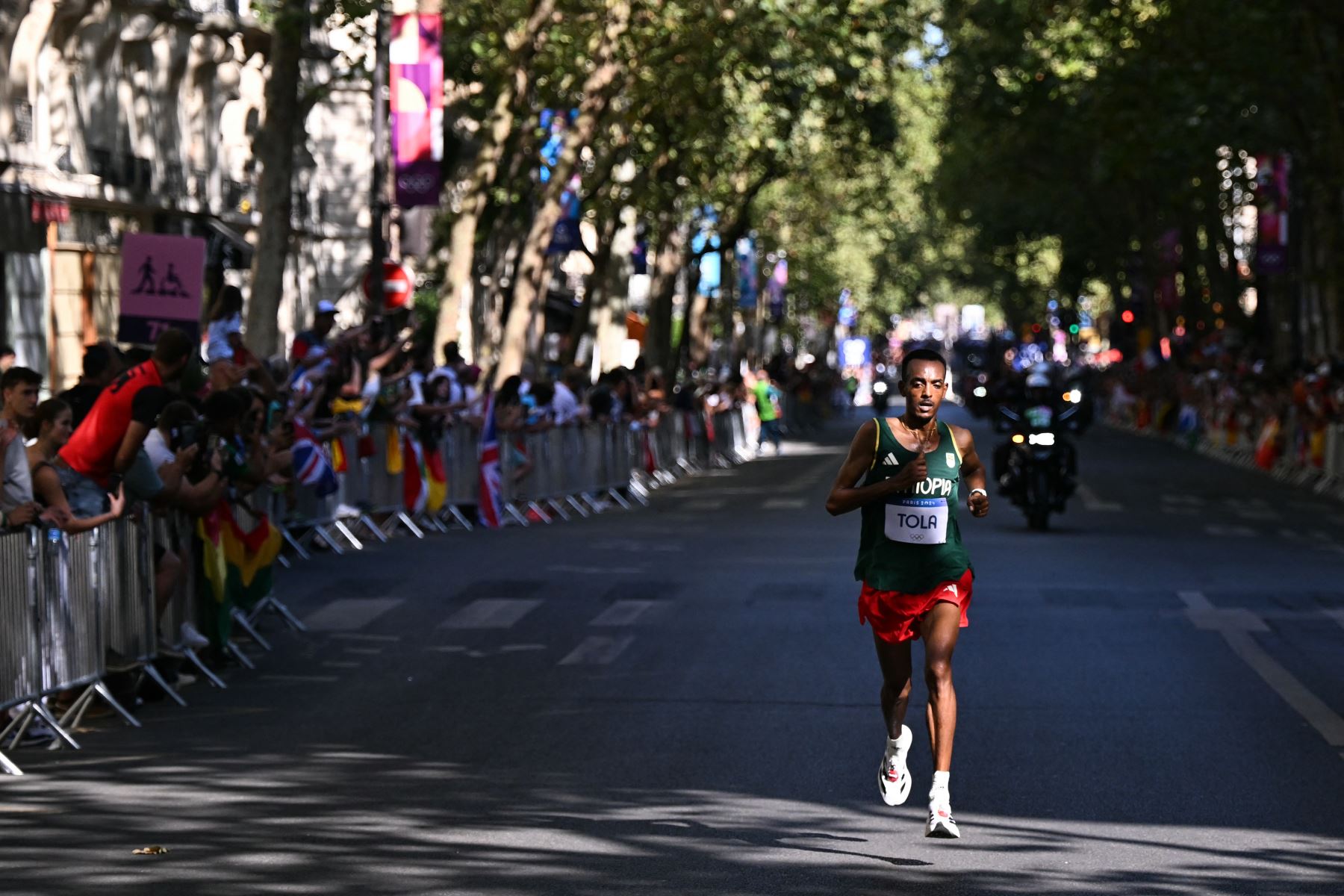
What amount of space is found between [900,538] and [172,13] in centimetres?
3378

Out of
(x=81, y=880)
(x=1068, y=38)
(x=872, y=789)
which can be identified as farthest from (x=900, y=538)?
(x=1068, y=38)

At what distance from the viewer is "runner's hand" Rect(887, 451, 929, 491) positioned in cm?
877

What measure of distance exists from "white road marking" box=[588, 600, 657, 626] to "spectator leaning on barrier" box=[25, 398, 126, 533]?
4426mm

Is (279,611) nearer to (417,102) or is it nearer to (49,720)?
(49,720)

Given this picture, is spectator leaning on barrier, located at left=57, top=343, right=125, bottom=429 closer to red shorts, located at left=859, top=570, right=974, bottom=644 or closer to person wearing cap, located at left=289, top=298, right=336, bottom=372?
red shorts, located at left=859, top=570, right=974, bottom=644

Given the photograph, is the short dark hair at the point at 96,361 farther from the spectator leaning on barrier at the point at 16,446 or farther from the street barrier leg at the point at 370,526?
the street barrier leg at the point at 370,526

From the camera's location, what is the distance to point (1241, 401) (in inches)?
1761

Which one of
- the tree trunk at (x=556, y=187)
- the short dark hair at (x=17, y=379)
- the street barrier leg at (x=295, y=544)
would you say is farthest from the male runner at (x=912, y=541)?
the tree trunk at (x=556, y=187)

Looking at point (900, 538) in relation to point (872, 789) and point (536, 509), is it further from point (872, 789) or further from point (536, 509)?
point (536, 509)

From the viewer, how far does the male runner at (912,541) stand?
880 centimetres

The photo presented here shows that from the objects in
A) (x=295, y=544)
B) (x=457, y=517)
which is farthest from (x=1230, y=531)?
(x=295, y=544)

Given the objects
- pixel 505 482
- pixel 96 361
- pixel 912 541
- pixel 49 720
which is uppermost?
pixel 96 361

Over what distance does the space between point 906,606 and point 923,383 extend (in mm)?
753

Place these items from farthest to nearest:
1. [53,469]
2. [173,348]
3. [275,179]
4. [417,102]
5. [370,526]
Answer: [417,102] → [275,179] → [370,526] → [173,348] → [53,469]
